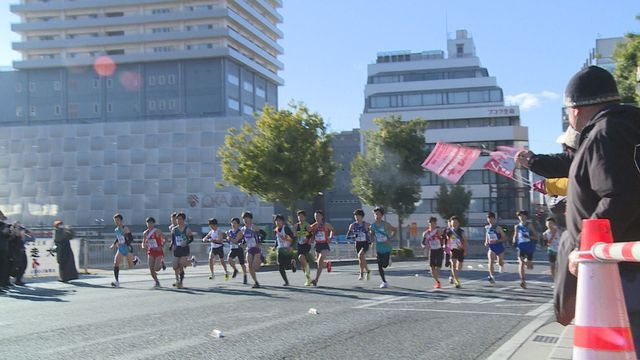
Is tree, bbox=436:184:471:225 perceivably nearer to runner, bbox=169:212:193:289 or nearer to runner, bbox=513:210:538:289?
runner, bbox=513:210:538:289

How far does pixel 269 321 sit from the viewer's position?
344 inches

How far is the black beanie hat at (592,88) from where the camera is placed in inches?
129

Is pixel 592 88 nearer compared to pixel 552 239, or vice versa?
pixel 592 88

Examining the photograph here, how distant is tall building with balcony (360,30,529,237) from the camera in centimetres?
6756

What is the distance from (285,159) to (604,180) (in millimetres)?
23891

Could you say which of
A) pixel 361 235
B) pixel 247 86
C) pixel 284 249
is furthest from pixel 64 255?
pixel 247 86

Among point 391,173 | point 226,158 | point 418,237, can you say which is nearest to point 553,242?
point 226,158

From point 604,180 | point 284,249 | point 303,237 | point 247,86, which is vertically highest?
point 247,86

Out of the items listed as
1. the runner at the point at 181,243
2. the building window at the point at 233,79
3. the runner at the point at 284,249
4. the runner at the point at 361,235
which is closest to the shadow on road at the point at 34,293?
the runner at the point at 181,243

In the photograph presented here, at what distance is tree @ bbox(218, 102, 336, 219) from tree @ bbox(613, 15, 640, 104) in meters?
14.1

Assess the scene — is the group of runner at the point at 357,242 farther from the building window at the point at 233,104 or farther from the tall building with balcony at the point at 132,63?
the building window at the point at 233,104

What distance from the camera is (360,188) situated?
3966 cm

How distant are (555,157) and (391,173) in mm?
34354

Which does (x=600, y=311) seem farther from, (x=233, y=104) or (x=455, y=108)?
(x=233, y=104)
